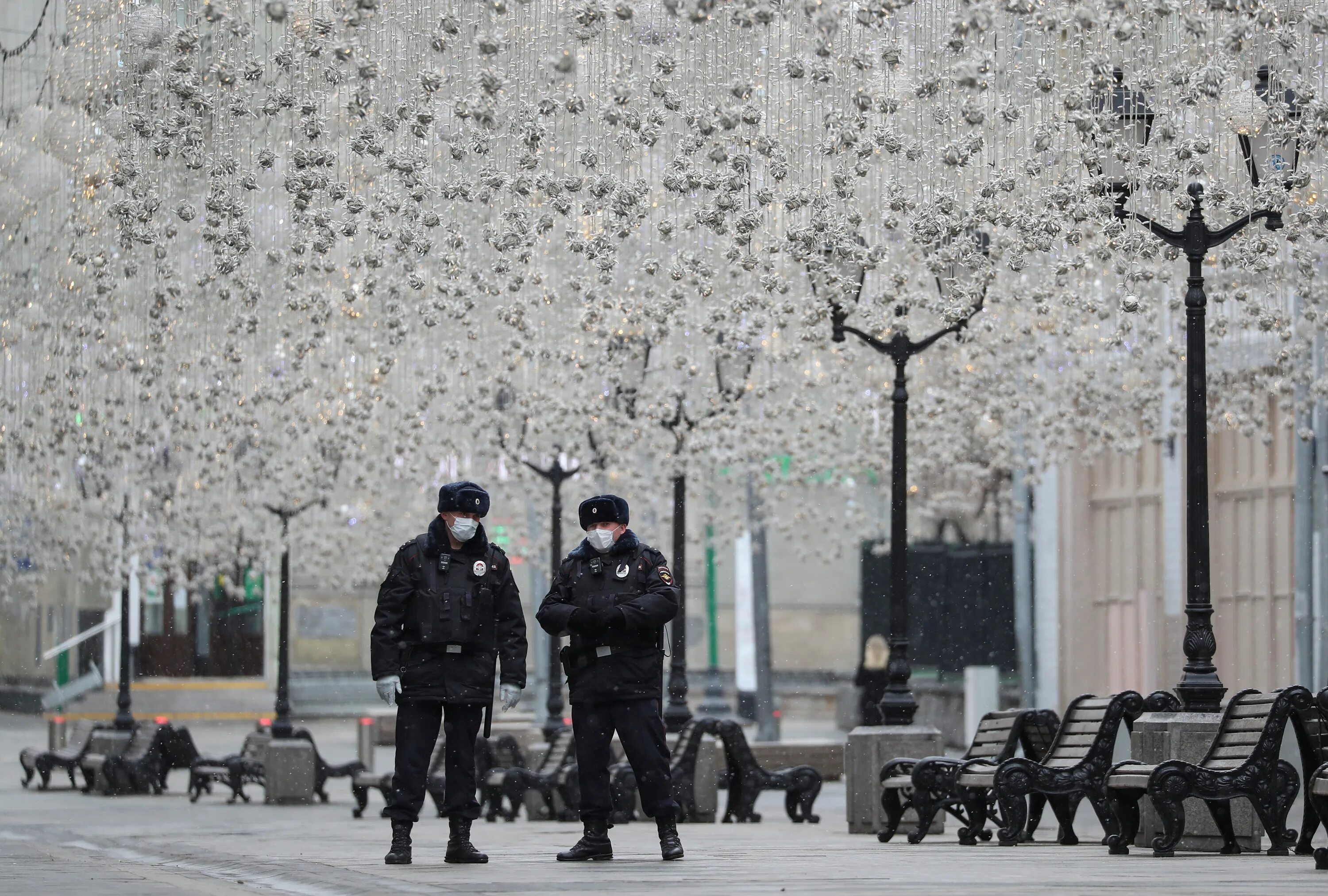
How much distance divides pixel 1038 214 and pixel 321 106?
5.11 metres

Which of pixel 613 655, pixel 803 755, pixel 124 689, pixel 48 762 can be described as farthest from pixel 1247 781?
pixel 124 689

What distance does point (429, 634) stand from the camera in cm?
1134

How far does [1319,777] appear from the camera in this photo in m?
10.5

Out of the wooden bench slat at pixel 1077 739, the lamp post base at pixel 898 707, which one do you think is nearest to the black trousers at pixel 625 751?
the wooden bench slat at pixel 1077 739

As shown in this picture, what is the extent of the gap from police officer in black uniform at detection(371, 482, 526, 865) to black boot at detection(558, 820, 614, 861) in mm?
447

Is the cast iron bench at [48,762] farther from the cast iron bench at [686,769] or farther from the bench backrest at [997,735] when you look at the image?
the bench backrest at [997,735]

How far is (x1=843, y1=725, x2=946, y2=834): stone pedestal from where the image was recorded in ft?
56.2

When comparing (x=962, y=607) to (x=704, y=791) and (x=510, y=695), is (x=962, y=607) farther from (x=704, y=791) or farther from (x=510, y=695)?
(x=510, y=695)

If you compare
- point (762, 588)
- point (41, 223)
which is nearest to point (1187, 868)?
point (41, 223)

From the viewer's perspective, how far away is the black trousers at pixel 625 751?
11.4 metres

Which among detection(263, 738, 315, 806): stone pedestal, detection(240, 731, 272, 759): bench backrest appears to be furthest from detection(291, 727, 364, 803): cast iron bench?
detection(240, 731, 272, 759): bench backrest

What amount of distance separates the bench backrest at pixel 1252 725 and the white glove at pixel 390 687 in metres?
4.43

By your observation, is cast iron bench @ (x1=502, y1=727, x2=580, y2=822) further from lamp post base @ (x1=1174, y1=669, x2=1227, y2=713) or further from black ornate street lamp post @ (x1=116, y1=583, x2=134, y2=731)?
black ornate street lamp post @ (x1=116, y1=583, x2=134, y2=731)

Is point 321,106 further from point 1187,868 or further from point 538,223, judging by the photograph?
point 1187,868
